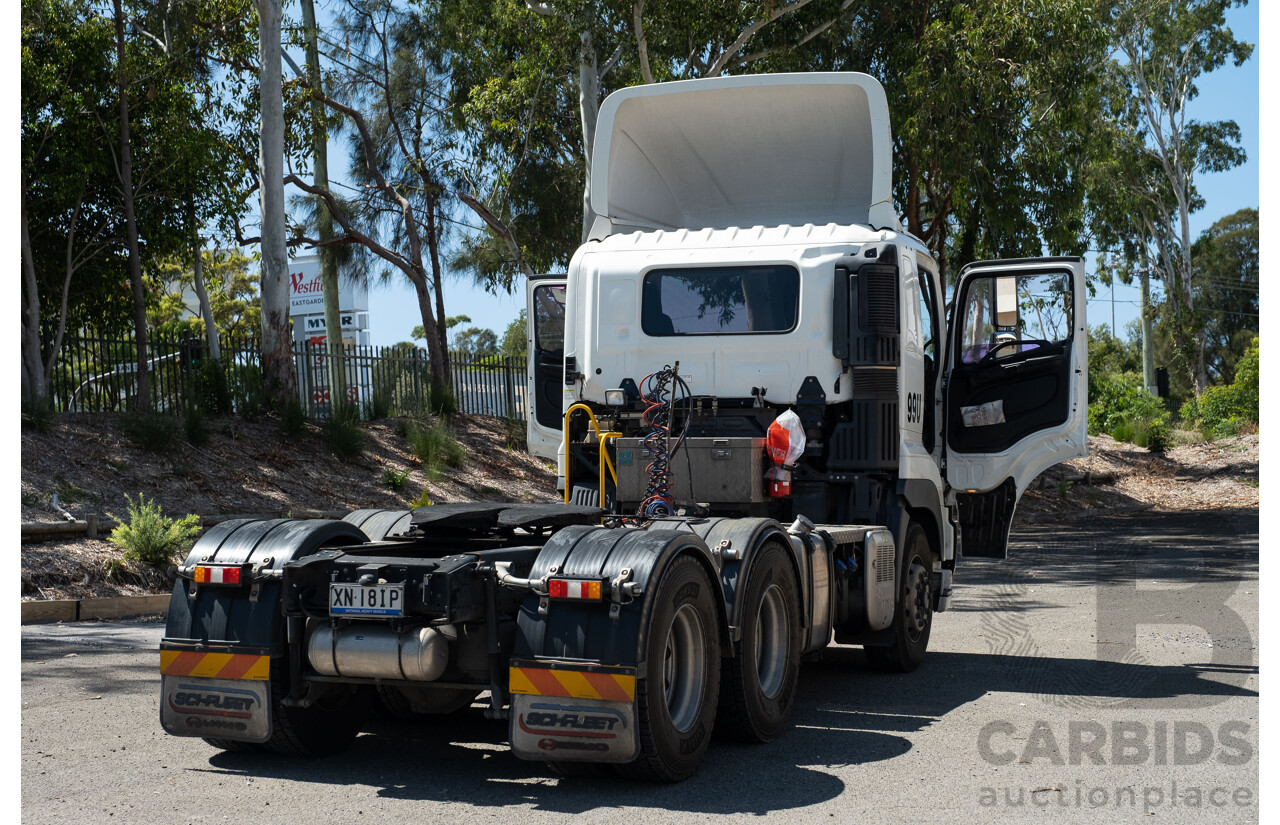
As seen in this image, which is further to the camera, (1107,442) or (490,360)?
(1107,442)

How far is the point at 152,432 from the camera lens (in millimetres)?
16703

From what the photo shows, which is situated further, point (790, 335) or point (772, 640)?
point (790, 335)

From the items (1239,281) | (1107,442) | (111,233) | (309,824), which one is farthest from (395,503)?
(1239,281)

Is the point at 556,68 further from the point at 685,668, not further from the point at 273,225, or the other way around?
the point at 685,668

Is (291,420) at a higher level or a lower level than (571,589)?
higher

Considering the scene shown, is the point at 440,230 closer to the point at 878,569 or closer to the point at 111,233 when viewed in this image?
the point at 111,233

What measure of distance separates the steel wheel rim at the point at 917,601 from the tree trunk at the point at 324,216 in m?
15.9

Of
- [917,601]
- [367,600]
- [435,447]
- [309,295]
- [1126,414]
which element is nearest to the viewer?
[367,600]

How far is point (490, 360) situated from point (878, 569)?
2027cm

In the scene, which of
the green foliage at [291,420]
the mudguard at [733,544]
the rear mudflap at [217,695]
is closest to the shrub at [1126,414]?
the green foliage at [291,420]

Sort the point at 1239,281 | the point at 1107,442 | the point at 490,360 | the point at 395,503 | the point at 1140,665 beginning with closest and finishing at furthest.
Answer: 1. the point at 1140,665
2. the point at 395,503
3. the point at 490,360
4. the point at 1107,442
5. the point at 1239,281

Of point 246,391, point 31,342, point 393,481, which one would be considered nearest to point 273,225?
point 246,391

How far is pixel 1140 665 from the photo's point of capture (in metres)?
8.75

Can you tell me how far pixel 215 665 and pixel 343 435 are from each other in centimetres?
1413
